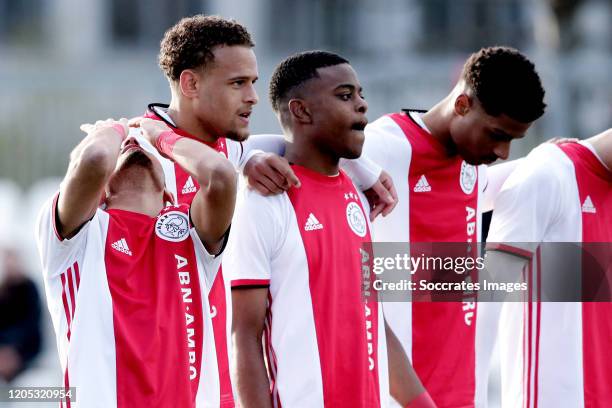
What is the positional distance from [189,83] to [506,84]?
4.98ft

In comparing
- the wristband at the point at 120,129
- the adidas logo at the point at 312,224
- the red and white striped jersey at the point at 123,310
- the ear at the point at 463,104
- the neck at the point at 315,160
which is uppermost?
the ear at the point at 463,104

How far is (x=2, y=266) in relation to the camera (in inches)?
371

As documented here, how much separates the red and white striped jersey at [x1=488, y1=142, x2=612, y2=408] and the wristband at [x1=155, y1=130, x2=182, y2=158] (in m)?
1.73

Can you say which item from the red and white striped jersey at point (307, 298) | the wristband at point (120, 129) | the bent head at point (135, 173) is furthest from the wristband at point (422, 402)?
the wristband at point (120, 129)

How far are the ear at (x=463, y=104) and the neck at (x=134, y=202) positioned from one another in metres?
1.75

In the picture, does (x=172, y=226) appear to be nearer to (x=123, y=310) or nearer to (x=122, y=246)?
(x=122, y=246)

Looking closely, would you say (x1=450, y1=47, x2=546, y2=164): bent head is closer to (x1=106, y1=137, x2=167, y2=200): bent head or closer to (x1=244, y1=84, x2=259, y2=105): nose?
(x1=244, y1=84, x2=259, y2=105): nose

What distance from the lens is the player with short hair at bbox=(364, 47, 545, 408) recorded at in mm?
5250

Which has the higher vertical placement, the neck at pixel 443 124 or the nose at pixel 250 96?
the nose at pixel 250 96

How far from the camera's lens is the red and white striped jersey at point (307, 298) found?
4.37 metres

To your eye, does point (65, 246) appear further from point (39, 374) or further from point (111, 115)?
point (111, 115)

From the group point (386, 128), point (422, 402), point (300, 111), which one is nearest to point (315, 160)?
point (300, 111)

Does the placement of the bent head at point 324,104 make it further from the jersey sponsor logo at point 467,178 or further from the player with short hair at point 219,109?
the jersey sponsor logo at point 467,178

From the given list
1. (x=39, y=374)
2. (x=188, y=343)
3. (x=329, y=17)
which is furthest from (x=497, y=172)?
(x=329, y=17)
